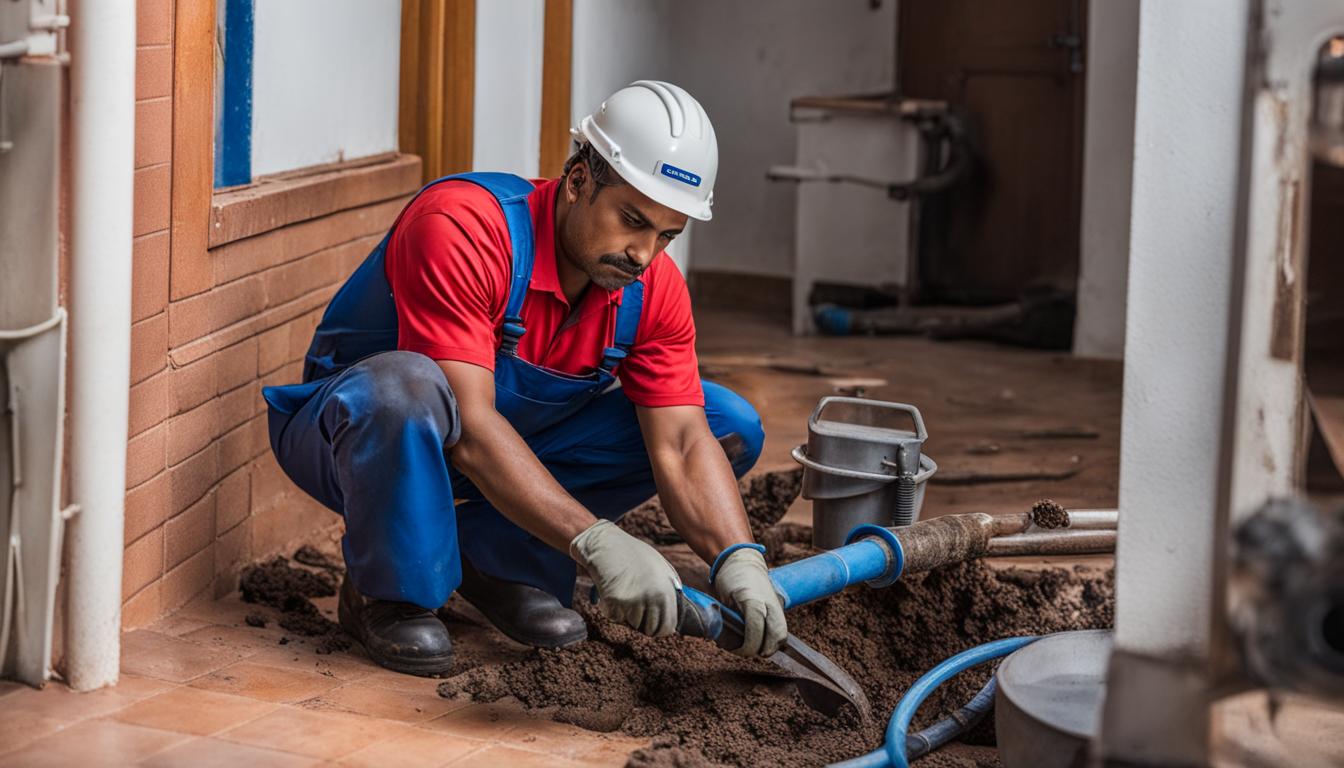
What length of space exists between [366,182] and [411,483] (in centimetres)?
153

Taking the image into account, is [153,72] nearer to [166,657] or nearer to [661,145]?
[661,145]

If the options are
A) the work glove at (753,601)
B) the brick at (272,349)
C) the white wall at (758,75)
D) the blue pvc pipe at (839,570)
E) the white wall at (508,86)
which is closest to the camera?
the work glove at (753,601)

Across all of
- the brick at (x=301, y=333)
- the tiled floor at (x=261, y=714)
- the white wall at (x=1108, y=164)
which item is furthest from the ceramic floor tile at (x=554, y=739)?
the white wall at (x=1108, y=164)

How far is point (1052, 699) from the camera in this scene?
2727 mm

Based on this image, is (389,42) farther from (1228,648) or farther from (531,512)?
(1228,648)

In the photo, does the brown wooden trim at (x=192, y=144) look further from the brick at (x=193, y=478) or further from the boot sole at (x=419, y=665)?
the boot sole at (x=419, y=665)

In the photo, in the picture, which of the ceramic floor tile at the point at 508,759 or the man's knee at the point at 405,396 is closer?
the ceramic floor tile at the point at 508,759

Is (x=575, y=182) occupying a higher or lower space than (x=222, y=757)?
higher

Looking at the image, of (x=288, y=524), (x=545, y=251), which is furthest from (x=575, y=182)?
(x=288, y=524)

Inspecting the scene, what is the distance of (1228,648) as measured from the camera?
1.86 meters

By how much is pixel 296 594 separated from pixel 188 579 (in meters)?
0.26

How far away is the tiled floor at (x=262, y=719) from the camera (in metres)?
2.67

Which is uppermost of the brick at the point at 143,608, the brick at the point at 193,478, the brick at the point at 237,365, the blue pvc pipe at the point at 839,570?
the brick at the point at 237,365

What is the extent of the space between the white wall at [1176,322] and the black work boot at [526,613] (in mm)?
1518
